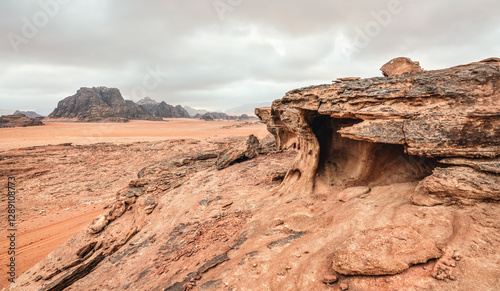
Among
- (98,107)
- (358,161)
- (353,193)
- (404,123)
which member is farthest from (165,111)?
(404,123)

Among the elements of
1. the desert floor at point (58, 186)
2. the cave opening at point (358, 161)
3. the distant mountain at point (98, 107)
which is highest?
the distant mountain at point (98, 107)

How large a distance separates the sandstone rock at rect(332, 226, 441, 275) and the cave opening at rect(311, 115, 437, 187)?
112 inches

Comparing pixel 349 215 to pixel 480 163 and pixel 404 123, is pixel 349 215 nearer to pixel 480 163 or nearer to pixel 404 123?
pixel 404 123

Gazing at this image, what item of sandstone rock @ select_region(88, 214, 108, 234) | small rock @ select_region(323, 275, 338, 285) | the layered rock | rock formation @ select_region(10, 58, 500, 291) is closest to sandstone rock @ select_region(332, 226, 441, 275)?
rock formation @ select_region(10, 58, 500, 291)

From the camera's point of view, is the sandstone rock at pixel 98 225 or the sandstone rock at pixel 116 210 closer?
the sandstone rock at pixel 98 225

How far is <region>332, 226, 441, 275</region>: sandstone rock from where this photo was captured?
322cm

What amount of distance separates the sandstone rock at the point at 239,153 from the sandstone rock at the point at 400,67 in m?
7.79

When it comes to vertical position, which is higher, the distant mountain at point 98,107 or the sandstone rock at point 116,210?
the distant mountain at point 98,107

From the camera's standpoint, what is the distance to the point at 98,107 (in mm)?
80750

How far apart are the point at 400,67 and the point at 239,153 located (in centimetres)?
837

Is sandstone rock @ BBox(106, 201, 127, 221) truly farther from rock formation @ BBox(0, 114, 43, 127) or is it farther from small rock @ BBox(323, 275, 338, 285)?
rock formation @ BBox(0, 114, 43, 127)

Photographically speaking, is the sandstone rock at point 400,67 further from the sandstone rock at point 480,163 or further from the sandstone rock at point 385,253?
the sandstone rock at point 385,253

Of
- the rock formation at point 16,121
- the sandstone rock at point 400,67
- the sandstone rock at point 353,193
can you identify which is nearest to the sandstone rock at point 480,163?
the sandstone rock at point 353,193

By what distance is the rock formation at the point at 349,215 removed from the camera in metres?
3.35
